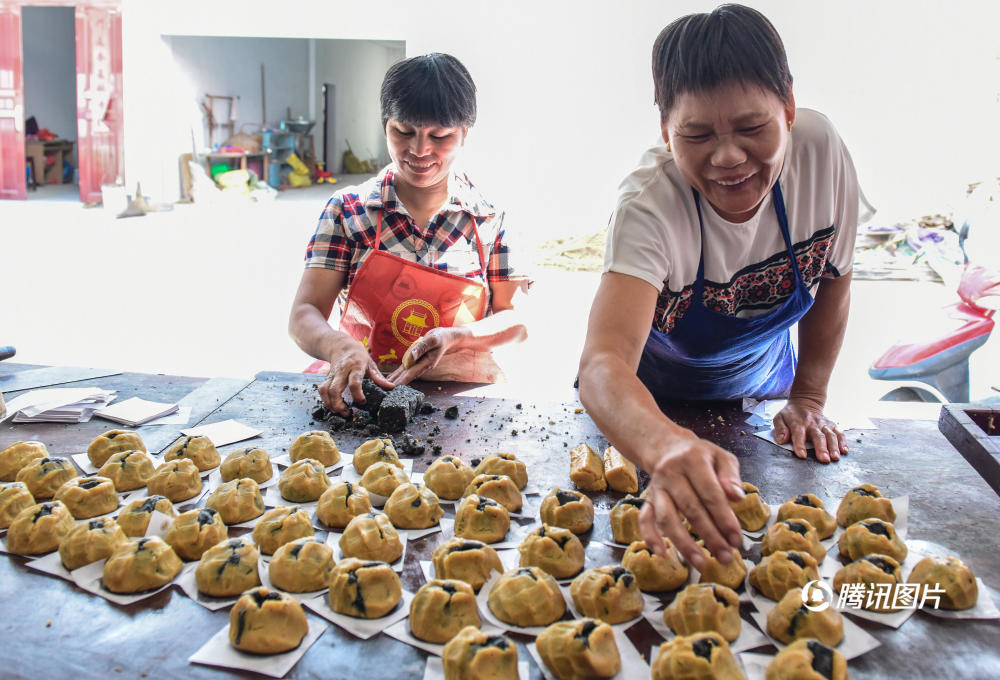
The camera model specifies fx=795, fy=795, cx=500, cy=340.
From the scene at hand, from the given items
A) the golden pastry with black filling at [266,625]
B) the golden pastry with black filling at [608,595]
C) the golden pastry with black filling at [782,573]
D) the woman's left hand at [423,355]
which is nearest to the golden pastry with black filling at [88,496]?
the golden pastry with black filling at [266,625]

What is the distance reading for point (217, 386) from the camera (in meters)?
2.68

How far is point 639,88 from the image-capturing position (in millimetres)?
7801

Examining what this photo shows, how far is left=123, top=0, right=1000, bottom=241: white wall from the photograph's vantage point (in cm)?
728

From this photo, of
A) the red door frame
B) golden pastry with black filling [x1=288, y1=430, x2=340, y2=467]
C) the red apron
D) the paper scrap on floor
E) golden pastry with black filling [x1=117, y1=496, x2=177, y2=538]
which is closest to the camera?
golden pastry with black filling [x1=117, y1=496, x2=177, y2=538]

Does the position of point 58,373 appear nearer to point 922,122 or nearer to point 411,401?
point 411,401

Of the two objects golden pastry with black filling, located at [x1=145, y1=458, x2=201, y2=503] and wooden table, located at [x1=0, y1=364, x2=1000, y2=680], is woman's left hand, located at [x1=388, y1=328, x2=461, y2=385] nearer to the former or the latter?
wooden table, located at [x1=0, y1=364, x2=1000, y2=680]

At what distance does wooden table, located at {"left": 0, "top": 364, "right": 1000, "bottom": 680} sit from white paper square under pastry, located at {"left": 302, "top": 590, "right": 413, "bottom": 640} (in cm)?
2

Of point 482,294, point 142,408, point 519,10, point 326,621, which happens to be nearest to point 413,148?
point 482,294

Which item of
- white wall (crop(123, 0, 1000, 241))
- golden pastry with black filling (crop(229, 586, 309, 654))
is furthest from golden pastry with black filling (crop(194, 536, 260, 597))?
white wall (crop(123, 0, 1000, 241))

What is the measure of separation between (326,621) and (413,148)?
1695 mm

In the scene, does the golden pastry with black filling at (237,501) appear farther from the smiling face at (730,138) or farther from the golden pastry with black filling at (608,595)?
the smiling face at (730,138)

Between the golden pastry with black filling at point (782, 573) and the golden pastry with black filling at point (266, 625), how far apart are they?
0.90m

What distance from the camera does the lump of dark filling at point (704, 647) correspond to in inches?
51.8

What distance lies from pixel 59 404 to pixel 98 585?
3.29ft
